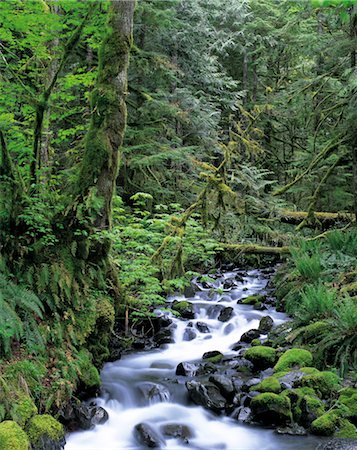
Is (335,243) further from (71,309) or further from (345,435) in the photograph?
(71,309)

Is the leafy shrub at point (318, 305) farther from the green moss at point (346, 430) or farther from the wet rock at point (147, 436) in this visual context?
the wet rock at point (147, 436)

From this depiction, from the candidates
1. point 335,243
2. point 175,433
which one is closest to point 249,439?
point 175,433

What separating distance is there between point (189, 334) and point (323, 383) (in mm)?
4176

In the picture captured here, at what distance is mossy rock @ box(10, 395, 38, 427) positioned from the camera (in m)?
5.11

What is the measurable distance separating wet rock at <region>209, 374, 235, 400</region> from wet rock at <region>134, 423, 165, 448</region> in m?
1.30

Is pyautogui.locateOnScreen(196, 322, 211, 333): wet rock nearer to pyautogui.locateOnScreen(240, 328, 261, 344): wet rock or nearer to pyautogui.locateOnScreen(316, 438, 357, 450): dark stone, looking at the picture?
pyautogui.locateOnScreen(240, 328, 261, 344): wet rock

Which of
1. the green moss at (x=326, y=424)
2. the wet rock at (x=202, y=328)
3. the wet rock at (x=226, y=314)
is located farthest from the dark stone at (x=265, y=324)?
the green moss at (x=326, y=424)

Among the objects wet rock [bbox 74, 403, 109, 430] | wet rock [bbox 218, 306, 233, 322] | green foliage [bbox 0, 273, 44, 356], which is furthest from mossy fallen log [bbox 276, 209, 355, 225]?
green foliage [bbox 0, 273, 44, 356]

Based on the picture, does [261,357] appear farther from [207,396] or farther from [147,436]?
[147,436]

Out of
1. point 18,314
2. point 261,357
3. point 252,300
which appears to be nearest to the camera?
point 18,314

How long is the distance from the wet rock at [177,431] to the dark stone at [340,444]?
196 centimetres

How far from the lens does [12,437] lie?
4.70 metres

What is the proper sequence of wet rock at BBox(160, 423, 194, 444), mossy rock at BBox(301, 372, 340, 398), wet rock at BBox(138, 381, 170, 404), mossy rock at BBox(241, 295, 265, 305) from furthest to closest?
mossy rock at BBox(241, 295, 265, 305)
wet rock at BBox(138, 381, 170, 404)
mossy rock at BBox(301, 372, 340, 398)
wet rock at BBox(160, 423, 194, 444)

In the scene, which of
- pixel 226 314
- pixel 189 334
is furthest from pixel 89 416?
pixel 226 314
